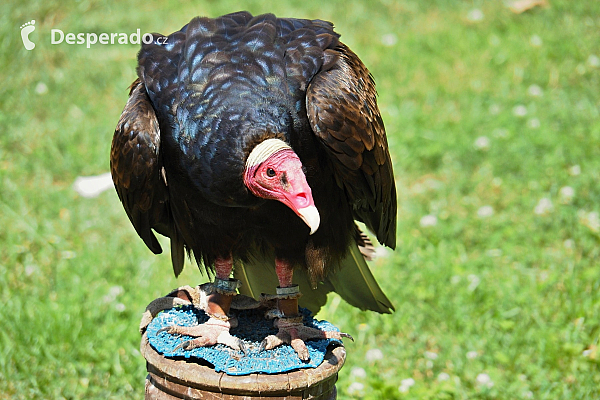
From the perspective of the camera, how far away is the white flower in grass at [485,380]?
138 inches

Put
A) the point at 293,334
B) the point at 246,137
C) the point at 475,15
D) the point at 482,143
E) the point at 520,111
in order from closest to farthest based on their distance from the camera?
the point at 246,137 → the point at 293,334 → the point at 482,143 → the point at 520,111 → the point at 475,15

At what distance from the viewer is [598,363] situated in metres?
3.57

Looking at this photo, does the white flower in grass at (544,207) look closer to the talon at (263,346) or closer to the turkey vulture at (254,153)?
→ the turkey vulture at (254,153)

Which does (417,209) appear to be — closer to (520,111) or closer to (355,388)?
(520,111)

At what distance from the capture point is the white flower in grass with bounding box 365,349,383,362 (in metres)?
3.77

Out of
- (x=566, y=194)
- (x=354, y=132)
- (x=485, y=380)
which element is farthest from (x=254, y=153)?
(x=566, y=194)

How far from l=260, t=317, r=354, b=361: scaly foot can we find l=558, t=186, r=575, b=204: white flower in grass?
3051 mm

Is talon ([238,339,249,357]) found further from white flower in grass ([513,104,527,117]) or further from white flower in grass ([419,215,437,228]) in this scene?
white flower in grass ([513,104,527,117])

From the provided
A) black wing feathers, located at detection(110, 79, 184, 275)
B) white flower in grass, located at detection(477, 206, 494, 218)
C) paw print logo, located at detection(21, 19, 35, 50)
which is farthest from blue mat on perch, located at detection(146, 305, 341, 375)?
paw print logo, located at detection(21, 19, 35, 50)

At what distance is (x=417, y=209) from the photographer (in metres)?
5.27

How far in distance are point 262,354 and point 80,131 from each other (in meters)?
4.19

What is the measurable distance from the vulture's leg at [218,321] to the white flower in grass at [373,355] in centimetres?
121

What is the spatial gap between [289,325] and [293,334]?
0.05m

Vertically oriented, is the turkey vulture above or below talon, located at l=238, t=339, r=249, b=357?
above
